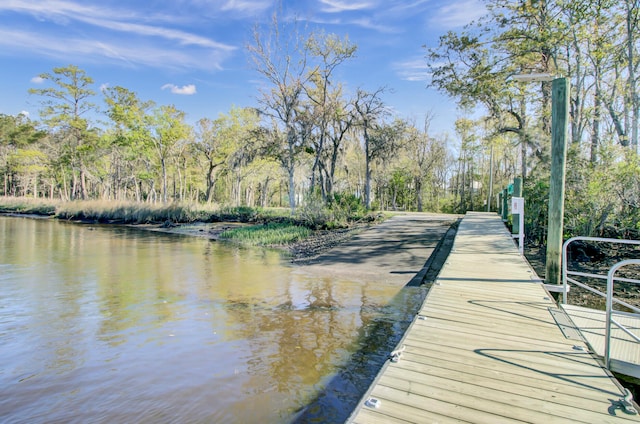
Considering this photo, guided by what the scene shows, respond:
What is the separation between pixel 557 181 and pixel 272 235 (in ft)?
44.4

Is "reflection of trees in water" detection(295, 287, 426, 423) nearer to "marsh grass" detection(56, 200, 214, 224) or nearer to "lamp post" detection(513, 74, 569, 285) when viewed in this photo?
"lamp post" detection(513, 74, 569, 285)

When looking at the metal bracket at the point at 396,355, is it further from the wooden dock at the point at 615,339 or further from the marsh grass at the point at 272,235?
the marsh grass at the point at 272,235

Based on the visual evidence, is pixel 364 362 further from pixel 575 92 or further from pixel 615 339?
pixel 575 92

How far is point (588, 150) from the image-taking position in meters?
13.7

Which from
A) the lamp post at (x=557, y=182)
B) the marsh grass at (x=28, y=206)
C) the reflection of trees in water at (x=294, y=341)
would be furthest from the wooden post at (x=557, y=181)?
the marsh grass at (x=28, y=206)

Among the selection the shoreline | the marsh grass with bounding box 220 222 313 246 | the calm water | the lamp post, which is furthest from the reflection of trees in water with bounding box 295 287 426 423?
the marsh grass with bounding box 220 222 313 246

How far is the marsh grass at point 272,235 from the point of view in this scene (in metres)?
17.6

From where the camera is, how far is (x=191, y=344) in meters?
5.66

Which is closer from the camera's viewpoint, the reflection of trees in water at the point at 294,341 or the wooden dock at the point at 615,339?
the wooden dock at the point at 615,339

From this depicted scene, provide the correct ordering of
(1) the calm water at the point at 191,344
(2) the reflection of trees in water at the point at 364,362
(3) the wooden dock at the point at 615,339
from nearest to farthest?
(3) the wooden dock at the point at 615,339
(2) the reflection of trees in water at the point at 364,362
(1) the calm water at the point at 191,344

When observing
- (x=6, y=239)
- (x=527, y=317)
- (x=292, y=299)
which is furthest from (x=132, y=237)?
(x=527, y=317)

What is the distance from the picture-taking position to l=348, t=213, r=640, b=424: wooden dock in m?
2.60

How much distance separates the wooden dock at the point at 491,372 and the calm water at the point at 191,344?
1.08 meters

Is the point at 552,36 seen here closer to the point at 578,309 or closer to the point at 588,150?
the point at 588,150
